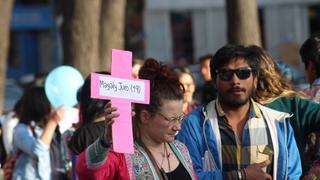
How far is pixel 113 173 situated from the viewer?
4.14 metres

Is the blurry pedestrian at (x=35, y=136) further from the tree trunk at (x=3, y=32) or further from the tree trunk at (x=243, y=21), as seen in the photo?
the tree trunk at (x=243, y=21)

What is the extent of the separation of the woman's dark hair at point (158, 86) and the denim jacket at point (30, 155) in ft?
8.35

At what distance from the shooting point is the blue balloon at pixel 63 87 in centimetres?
734

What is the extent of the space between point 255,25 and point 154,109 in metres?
8.00

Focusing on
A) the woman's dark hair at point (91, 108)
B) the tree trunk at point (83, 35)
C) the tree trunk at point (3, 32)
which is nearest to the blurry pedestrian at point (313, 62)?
the woman's dark hair at point (91, 108)

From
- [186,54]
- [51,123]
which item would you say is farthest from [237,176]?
[186,54]

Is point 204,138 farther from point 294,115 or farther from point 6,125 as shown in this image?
point 6,125

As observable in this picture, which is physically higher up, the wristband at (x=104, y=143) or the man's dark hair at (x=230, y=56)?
the man's dark hair at (x=230, y=56)

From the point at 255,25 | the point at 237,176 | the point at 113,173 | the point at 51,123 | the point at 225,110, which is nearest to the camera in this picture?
the point at 113,173

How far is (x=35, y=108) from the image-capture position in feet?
23.1

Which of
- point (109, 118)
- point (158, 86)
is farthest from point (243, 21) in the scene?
point (109, 118)

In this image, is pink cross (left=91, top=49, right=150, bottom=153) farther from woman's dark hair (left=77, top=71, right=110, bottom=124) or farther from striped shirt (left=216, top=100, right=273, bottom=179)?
woman's dark hair (left=77, top=71, right=110, bottom=124)

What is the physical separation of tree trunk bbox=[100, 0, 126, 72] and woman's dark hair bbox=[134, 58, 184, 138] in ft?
32.8

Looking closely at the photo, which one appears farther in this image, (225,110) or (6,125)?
(6,125)
